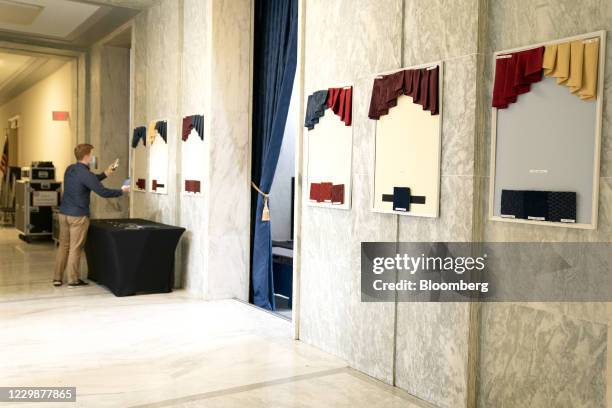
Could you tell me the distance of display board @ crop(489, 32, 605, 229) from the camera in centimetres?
291

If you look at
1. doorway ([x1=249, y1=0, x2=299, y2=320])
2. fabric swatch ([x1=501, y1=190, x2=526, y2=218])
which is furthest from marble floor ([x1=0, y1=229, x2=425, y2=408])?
fabric swatch ([x1=501, y1=190, x2=526, y2=218])

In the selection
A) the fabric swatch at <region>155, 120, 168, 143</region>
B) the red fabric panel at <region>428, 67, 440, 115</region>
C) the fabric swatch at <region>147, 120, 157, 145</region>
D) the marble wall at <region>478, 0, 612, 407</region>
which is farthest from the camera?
the fabric swatch at <region>147, 120, 157, 145</region>

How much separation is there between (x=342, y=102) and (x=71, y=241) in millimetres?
4093

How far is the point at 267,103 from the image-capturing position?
21.1 ft

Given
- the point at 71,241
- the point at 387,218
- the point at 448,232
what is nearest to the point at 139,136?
the point at 71,241

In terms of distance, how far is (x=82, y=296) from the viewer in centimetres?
661

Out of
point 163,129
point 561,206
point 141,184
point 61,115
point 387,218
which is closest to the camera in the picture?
point 561,206

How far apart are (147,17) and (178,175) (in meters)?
2.35

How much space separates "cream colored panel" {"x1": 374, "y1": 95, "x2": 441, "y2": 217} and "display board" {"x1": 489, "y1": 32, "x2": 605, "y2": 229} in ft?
1.43

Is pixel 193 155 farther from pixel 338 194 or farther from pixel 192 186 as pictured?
pixel 338 194

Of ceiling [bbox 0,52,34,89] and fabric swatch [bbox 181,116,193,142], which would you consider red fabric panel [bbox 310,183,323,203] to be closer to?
fabric swatch [bbox 181,116,193,142]

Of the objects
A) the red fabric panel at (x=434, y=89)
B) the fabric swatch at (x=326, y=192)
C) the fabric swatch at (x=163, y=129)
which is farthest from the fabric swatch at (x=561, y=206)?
the fabric swatch at (x=163, y=129)

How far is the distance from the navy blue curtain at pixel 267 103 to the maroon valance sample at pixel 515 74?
2.88 meters

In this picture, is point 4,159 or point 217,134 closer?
point 217,134
